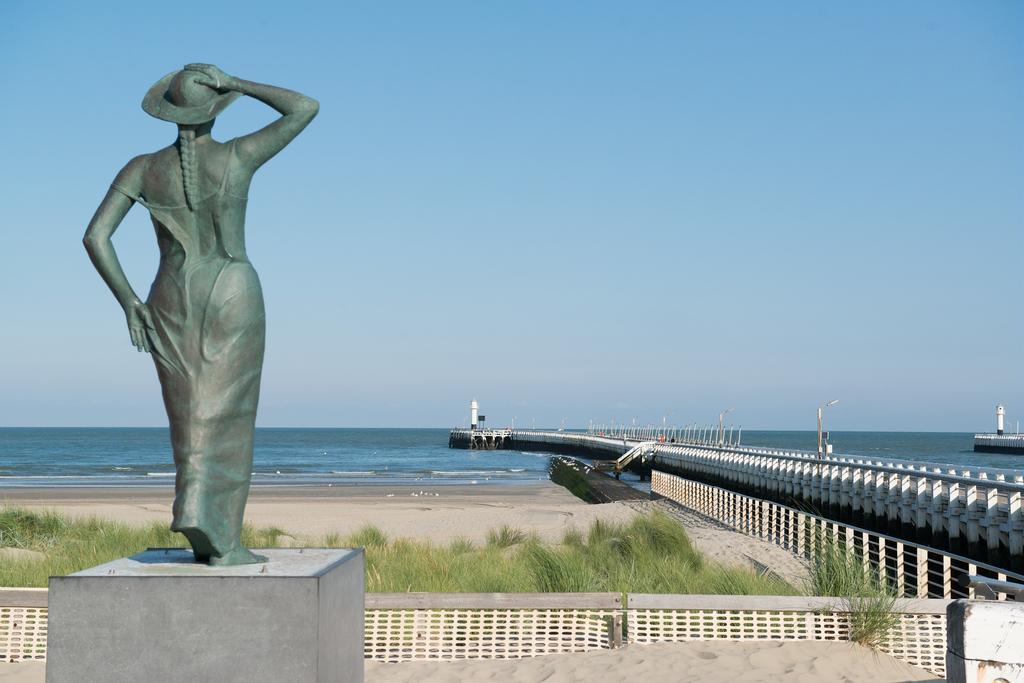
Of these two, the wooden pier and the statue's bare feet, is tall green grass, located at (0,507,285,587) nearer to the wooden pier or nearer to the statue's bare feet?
the statue's bare feet

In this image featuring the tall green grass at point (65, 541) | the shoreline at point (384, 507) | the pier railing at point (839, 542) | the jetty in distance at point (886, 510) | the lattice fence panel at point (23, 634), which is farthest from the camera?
the shoreline at point (384, 507)

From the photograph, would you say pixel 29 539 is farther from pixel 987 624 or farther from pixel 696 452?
pixel 696 452

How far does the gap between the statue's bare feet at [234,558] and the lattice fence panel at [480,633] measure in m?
2.67

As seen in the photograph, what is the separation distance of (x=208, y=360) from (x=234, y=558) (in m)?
1.03

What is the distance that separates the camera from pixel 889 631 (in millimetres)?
8047

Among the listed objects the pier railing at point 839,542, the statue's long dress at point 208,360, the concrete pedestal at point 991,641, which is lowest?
the pier railing at point 839,542

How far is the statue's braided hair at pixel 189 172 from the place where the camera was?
18.9ft

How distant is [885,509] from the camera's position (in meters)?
21.7

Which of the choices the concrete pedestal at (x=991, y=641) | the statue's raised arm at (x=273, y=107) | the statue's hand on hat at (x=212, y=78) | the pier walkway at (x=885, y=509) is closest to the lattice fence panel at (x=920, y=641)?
the pier walkway at (x=885, y=509)

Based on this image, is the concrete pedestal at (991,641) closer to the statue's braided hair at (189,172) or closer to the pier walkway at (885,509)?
the pier walkway at (885,509)

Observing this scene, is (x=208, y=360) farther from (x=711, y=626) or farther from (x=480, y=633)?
(x=711, y=626)

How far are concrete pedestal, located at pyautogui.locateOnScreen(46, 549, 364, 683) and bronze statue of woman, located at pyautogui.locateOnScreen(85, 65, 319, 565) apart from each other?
0.45m

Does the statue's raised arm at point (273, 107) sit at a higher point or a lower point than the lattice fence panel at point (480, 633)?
higher

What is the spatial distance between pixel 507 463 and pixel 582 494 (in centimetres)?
4739
